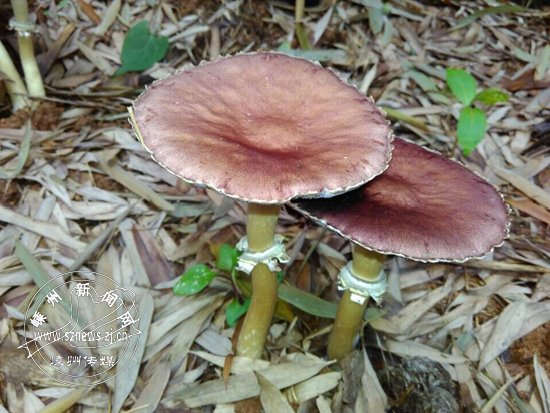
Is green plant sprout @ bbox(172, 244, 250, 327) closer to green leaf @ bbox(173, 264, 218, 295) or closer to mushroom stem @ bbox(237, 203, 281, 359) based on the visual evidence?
green leaf @ bbox(173, 264, 218, 295)

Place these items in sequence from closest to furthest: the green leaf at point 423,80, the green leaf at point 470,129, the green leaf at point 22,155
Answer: the green leaf at point 470,129, the green leaf at point 22,155, the green leaf at point 423,80

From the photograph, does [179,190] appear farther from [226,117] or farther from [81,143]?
[226,117]

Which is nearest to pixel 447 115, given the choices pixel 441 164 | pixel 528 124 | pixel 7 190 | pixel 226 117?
pixel 528 124

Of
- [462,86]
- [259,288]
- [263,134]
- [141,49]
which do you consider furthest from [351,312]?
[141,49]

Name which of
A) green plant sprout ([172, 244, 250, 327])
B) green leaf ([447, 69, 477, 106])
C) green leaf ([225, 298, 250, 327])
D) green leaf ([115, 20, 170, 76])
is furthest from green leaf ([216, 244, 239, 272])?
green leaf ([115, 20, 170, 76])

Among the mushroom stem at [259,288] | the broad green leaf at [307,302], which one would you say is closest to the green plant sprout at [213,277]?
the mushroom stem at [259,288]

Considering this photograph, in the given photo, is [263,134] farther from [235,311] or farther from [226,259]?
[235,311]

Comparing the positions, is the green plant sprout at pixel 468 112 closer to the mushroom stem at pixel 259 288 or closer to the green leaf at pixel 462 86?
the green leaf at pixel 462 86
